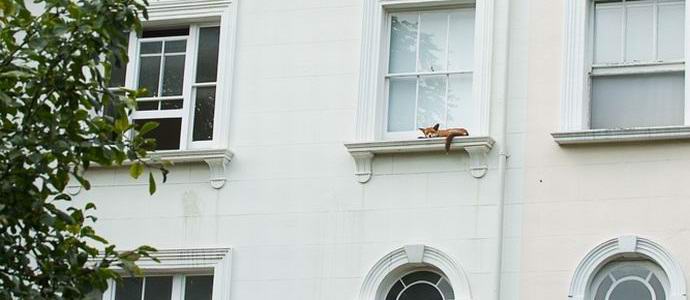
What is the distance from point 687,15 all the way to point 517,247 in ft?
10.6

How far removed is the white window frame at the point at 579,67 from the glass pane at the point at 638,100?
9 centimetres

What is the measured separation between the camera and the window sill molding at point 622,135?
2000cm

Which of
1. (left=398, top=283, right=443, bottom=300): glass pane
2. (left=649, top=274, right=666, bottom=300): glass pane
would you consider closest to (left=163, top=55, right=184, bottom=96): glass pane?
(left=398, top=283, right=443, bottom=300): glass pane

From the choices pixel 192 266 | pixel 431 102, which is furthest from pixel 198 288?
pixel 431 102

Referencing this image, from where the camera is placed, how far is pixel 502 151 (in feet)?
68.2

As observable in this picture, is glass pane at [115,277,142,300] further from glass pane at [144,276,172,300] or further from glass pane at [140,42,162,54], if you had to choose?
glass pane at [140,42,162,54]

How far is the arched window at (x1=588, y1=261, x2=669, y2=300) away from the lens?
20016 millimetres

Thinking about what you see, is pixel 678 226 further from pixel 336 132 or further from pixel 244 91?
pixel 244 91

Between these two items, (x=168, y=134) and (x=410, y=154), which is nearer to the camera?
(x=410, y=154)

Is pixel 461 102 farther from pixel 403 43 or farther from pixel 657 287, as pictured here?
pixel 657 287

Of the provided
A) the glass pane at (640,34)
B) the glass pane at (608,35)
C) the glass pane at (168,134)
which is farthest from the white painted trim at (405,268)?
the glass pane at (168,134)

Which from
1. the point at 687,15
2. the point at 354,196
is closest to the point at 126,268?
the point at 354,196

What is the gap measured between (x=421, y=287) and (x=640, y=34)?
3837mm

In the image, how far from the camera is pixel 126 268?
15305 mm
